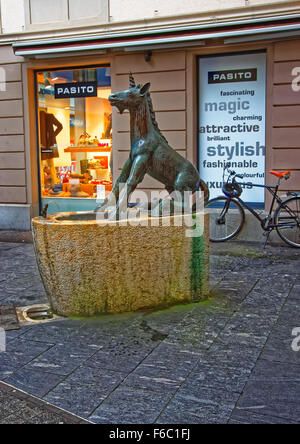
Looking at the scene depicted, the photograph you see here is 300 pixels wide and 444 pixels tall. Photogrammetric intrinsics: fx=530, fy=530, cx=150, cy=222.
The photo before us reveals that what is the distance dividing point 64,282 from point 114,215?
0.83 metres

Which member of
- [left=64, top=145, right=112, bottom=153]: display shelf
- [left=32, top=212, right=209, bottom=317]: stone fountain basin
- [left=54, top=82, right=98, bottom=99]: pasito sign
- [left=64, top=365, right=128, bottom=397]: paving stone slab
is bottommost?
[left=64, top=365, right=128, bottom=397]: paving stone slab

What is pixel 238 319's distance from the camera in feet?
16.7

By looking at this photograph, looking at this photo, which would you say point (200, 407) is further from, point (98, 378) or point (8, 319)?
point (8, 319)

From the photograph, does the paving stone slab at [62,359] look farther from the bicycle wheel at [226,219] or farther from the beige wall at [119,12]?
the beige wall at [119,12]

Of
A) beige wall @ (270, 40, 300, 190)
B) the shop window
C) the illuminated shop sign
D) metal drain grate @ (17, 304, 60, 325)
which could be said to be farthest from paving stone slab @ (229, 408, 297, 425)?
the shop window

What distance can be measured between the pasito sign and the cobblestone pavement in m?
5.72

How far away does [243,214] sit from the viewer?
897 cm

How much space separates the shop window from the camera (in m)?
10.8

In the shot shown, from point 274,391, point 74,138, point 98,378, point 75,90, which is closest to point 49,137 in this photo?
point 74,138

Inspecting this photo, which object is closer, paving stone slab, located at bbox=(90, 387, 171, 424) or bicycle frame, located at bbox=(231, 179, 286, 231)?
paving stone slab, located at bbox=(90, 387, 171, 424)

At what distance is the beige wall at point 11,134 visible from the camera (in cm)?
1086

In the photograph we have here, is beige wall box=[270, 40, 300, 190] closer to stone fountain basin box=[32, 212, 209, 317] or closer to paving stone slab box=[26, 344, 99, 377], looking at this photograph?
stone fountain basin box=[32, 212, 209, 317]
